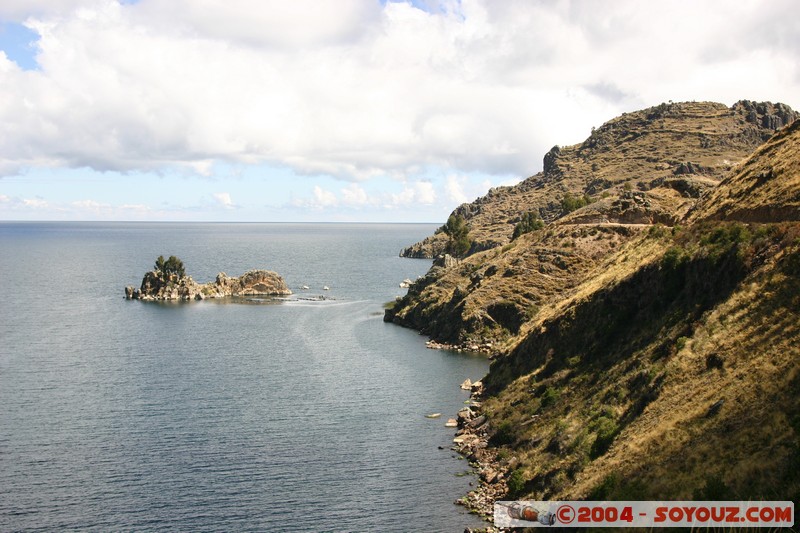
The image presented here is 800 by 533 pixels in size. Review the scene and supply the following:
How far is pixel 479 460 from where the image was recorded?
75.3 m

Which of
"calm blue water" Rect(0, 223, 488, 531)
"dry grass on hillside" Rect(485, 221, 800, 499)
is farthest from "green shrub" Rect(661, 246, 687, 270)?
"calm blue water" Rect(0, 223, 488, 531)

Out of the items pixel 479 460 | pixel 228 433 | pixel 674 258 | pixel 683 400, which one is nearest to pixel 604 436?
pixel 683 400

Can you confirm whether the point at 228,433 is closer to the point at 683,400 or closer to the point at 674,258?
→ the point at 683,400

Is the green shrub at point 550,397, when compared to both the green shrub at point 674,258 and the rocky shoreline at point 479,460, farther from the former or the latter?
the green shrub at point 674,258

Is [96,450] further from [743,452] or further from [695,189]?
[695,189]

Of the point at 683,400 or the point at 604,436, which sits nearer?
the point at 683,400

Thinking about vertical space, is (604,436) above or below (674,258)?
below

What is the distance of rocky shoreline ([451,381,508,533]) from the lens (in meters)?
63.9

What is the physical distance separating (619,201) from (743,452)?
10539cm

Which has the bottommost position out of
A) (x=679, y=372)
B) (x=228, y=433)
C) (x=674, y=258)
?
(x=228, y=433)

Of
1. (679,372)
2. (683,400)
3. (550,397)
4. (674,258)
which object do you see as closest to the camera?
(683,400)

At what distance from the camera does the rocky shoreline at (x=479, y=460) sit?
210ft

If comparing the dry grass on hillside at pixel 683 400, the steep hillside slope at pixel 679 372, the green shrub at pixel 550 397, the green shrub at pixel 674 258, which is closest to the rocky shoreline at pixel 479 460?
the steep hillside slope at pixel 679 372

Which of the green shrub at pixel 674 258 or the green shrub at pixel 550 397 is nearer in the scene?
the green shrub at pixel 674 258
